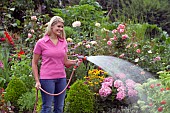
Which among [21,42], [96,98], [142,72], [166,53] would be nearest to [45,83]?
[96,98]

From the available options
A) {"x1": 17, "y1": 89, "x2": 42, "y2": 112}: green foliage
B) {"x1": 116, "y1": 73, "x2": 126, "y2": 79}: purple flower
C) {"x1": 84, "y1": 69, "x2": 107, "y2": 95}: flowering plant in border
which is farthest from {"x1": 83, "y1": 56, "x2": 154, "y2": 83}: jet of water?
{"x1": 17, "y1": 89, "x2": 42, "y2": 112}: green foliage

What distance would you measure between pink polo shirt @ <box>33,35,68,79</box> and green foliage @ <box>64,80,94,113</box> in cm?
102

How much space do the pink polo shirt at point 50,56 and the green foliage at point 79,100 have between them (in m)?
1.02

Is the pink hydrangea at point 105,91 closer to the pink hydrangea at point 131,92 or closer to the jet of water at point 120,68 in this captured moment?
the pink hydrangea at point 131,92

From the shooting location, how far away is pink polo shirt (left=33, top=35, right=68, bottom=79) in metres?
4.46

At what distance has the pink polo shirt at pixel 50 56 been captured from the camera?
4.46m

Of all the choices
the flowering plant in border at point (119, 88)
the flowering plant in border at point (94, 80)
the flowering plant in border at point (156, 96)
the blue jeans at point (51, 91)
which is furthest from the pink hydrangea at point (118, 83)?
the blue jeans at point (51, 91)

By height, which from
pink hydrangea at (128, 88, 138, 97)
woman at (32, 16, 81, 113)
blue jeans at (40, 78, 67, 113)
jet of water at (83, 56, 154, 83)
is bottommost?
pink hydrangea at (128, 88, 138, 97)

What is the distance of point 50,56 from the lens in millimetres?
4461

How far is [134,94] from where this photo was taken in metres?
5.58

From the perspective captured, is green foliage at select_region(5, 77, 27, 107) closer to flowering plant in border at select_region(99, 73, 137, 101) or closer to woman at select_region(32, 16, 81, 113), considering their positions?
flowering plant in border at select_region(99, 73, 137, 101)

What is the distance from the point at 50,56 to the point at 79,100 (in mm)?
1267

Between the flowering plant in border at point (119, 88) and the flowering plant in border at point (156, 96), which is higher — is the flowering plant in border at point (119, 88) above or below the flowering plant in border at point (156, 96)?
below

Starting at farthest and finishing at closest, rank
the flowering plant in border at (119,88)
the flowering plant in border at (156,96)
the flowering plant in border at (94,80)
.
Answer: the flowering plant in border at (94,80) → the flowering plant in border at (119,88) → the flowering plant in border at (156,96)
